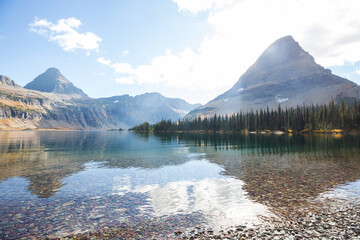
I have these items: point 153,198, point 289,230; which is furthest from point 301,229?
point 153,198

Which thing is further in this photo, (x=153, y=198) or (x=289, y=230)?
(x=153, y=198)

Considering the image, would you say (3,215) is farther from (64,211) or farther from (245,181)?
(245,181)

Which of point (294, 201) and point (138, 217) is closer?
point (138, 217)

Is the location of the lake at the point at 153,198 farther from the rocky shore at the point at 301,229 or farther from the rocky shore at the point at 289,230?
the rocky shore at the point at 301,229

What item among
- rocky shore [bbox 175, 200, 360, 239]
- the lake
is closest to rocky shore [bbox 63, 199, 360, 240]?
rocky shore [bbox 175, 200, 360, 239]

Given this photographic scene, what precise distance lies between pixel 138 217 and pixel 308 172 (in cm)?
2413

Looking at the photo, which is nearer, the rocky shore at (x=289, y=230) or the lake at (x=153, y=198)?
the rocky shore at (x=289, y=230)

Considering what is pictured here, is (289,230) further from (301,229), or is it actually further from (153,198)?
(153,198)

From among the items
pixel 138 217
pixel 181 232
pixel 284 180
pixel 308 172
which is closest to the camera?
pixel 181 232

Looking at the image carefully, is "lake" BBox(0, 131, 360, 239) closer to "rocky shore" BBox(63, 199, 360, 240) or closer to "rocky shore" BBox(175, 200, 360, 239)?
"rocky shore" BBox(63, 199, 360, 240)

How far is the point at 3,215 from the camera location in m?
14.5

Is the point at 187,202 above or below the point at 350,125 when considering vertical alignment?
below

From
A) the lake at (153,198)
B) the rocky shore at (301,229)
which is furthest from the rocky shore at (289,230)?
the lake at (153,198)

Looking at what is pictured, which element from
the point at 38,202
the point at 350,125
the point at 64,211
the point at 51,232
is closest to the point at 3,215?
the point at 38,202
